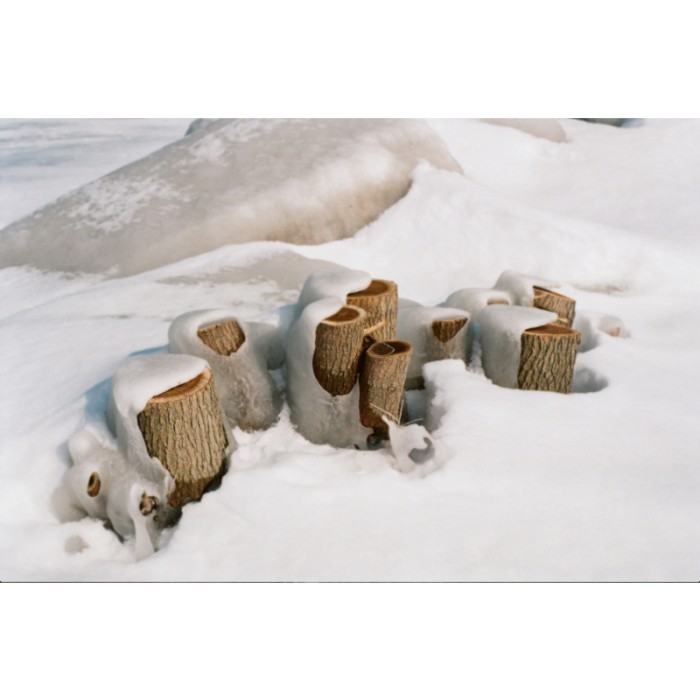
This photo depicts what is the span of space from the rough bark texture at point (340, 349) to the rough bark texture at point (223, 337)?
38 centimetres

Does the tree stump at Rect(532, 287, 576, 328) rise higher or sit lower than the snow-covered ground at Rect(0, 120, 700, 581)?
higher

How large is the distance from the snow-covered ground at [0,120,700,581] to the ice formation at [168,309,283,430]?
0.09m

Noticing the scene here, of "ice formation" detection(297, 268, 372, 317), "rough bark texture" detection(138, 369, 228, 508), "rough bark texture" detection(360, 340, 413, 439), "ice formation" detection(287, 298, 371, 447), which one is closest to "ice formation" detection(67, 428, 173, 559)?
"rough bark texture" detection(138, 369, 228, 508)

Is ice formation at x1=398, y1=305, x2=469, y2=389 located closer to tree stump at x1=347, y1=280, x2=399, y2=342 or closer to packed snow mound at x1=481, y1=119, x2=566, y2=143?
tree stump at x1=347, y1=280, x2=399, y2=342

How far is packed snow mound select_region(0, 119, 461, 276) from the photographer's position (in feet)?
17.0

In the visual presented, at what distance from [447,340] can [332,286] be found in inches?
27.5

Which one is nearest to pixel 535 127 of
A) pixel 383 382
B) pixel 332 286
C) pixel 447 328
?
pixel 447 328

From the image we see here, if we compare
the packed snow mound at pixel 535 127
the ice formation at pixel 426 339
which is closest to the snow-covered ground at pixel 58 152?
the ice formation at pixel 426 339

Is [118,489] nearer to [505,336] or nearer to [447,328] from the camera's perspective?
[447,328]

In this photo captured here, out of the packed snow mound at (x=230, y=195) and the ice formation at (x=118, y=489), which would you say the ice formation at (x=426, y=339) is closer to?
the ice formation at (x=118, y=489)

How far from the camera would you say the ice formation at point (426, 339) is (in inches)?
128

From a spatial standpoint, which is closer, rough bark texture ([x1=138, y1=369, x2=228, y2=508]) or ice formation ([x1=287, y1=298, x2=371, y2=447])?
rough bark texture ([x1=138, y1=369, x2=228, y2=508])

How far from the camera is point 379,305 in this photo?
3.02m

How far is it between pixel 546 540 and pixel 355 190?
4075mm
